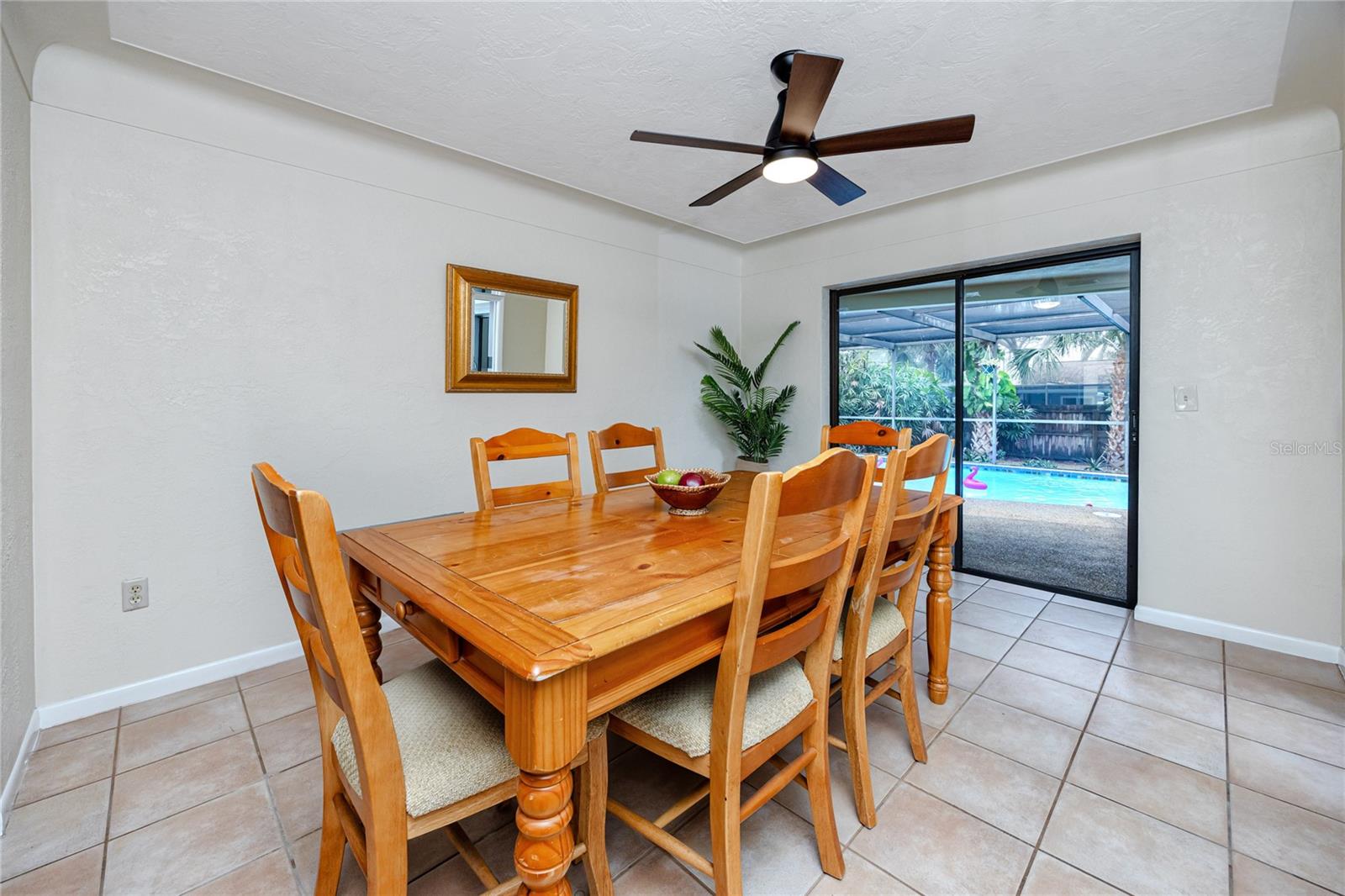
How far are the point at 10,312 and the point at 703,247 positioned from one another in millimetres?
3746

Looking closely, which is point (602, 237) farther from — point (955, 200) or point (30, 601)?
point (30, 601)

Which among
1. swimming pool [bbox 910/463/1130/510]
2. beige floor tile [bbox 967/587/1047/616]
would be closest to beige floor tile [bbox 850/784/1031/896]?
beige floor tile [bbox 967/587/1047/616]

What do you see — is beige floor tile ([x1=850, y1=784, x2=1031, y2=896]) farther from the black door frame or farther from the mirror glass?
the mirror glass

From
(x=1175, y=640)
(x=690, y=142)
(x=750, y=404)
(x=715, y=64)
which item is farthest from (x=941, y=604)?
(x=750, y=404)

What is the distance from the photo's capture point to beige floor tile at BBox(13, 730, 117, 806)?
165 centimetres

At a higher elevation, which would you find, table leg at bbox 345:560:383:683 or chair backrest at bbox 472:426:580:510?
chair backrest at bbox 472:426:580:510

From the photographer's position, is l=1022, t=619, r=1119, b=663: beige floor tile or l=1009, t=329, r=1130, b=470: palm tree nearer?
l=1022, t=619, r=1119, b=663: beige floor tile

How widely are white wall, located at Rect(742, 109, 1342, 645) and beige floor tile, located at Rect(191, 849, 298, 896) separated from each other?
367 cm

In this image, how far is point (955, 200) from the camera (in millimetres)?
3494

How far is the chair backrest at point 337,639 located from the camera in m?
0.80

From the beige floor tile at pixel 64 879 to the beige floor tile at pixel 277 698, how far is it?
23.9 inches

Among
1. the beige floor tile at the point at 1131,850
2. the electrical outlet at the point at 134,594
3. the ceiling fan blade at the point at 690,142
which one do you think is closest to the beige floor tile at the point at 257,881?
the electrical outlet at the point at 134,594

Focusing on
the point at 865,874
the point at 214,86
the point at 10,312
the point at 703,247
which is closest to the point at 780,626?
the point at 865,874

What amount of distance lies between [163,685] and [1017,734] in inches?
128
